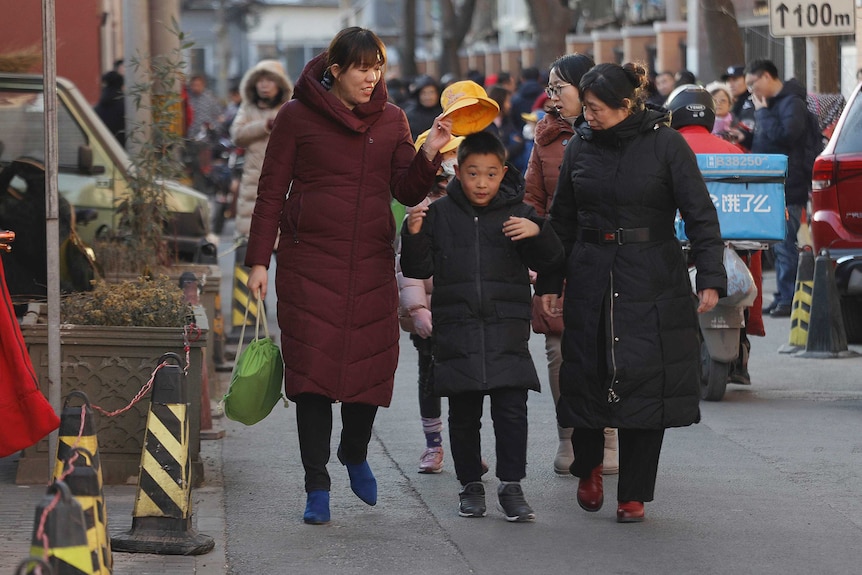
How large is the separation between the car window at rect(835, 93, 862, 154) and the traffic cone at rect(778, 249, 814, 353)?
2.84 feet

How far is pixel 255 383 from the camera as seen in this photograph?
6.43m

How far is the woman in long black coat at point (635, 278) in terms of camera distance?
6344 millimetres

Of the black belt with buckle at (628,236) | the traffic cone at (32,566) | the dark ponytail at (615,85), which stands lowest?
the traffic cone at (32,566)

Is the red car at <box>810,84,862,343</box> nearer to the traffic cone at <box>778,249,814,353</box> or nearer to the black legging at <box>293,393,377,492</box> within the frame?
the traffic cone at <box>778,249,814,353</box>

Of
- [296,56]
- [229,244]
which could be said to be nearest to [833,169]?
[229,244]

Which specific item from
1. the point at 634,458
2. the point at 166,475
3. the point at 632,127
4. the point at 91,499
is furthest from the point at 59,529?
the point at 632,127

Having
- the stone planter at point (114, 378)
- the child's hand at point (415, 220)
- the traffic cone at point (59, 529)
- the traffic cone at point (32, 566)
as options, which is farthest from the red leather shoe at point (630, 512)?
the traffic cone at point (32, 566)

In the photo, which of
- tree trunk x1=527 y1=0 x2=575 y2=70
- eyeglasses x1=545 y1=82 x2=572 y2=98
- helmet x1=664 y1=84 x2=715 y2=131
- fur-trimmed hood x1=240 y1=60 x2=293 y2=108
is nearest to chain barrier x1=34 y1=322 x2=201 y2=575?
eyeglasses x1=545 y1=82 x2=572 y2=98

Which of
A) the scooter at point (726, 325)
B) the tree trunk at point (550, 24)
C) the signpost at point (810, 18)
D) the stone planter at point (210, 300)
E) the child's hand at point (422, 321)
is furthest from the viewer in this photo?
the tree trunk at point (550, 24)

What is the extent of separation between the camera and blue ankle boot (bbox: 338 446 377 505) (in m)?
6.63

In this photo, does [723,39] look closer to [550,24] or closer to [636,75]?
[636,75]

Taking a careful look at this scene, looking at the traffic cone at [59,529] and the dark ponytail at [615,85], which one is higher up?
the dark ponytail at [615,85]

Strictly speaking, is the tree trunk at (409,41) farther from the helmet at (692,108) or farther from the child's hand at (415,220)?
the child's hand at (415,220)

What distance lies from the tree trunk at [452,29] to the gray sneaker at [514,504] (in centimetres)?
3895
